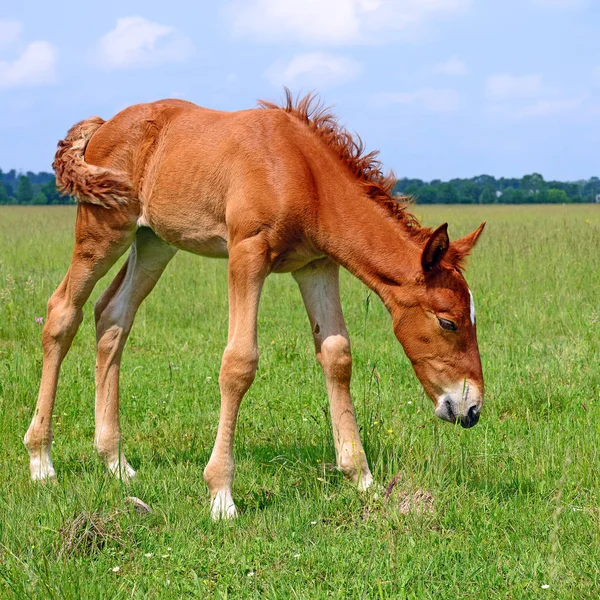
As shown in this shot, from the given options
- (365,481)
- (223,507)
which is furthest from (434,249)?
(223,507)

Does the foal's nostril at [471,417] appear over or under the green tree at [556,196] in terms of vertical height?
under

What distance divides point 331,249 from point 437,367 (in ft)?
2.69

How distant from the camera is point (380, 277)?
4145mm

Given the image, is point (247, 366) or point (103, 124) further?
point (103, 124)

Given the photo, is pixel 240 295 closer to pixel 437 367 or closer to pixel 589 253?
pixel 437 367

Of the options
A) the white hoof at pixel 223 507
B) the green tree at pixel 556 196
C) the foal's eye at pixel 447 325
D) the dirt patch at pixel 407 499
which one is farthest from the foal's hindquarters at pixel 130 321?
the green tree at pixel 556 196

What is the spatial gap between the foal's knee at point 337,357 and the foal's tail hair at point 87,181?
4.96 ft

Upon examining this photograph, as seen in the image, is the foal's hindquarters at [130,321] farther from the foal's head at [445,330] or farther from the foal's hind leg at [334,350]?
the foal's head at [445,330]

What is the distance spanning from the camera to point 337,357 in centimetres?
446

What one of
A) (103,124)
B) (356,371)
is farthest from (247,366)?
(356,371)

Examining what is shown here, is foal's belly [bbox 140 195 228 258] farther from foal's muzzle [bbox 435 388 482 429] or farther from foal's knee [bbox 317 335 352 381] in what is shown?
foal's muzzle [bbox 435 388 482 429]

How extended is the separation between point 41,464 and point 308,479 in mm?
1638

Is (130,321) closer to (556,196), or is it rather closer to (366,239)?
(366,239)

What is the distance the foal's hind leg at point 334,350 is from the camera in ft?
14.5
